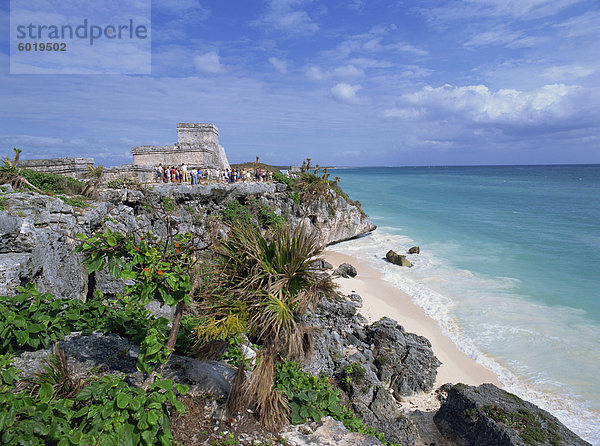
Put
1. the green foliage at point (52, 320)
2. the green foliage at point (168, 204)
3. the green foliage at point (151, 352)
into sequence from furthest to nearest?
the green foliage at point (168, 204) → the green foliage at point (52, 320) → the green foliage at point (151, 352)

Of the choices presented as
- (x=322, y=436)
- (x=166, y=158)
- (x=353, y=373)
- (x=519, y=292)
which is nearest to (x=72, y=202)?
(x=353, y=373)

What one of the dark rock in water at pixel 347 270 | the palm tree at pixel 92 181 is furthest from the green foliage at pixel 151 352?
the dark rock in water at pixel 347 270

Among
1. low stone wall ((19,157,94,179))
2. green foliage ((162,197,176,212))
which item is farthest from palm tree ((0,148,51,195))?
green foliage ((162,197,176,212))

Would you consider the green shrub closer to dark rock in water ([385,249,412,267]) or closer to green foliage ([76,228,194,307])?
green foliage ([76,228,194,307])

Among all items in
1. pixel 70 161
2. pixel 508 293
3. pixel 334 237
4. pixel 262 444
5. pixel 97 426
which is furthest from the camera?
pixel 334 237

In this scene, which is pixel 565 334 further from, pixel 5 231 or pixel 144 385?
pixel 5 231

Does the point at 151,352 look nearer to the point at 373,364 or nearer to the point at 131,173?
the point at 373,364

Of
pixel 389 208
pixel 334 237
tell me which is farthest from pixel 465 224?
pixel 334 237

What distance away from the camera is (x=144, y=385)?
12.2ft

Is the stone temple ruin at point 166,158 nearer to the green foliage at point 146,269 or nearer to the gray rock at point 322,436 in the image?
the green foliage at point 146,269

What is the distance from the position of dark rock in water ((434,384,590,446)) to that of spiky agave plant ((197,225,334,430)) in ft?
14.4

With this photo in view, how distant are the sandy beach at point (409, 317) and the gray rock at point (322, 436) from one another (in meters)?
3.18

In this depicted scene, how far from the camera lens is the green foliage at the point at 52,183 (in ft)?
36.6

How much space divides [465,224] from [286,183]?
19.6m
